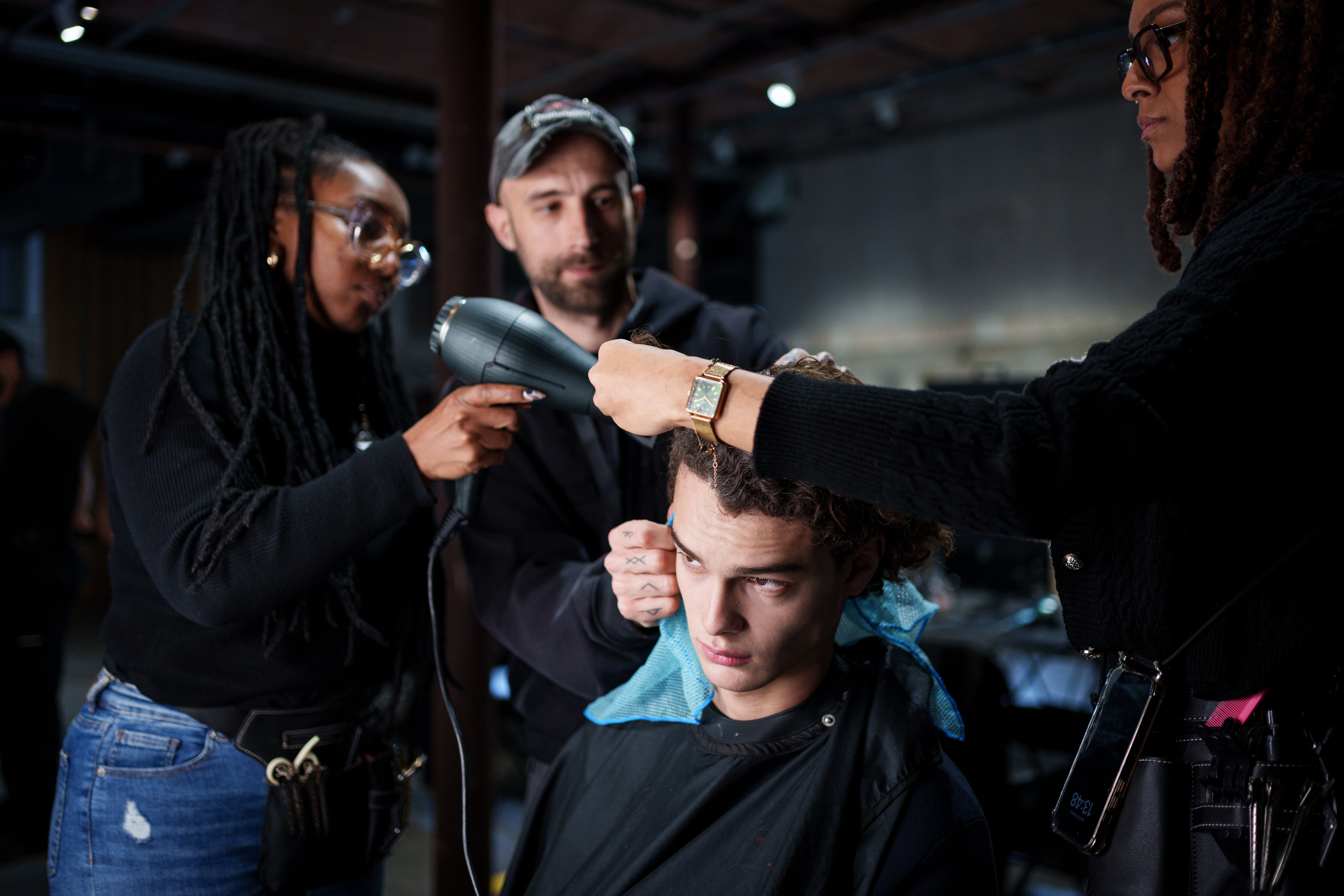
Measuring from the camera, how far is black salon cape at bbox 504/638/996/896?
1.20 meters

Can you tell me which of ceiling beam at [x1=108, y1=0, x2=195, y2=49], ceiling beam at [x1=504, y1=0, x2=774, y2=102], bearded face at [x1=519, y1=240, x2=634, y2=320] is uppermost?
ceiling beam at [x1=504, y1=0, x2=774, y2=102]

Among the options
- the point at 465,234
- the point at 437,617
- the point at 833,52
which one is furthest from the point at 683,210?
the point at 437,617

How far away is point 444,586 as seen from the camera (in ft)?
5.44

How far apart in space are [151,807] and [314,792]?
0.73 ft

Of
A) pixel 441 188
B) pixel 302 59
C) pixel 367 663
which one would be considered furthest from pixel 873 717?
pixel 302 59

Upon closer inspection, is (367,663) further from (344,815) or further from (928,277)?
(928,277)

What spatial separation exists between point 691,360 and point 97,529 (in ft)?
16.3

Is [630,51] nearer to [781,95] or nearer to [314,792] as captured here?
[781,95]

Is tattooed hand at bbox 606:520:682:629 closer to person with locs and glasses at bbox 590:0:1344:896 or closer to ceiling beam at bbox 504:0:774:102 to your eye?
person with locs and glasses at bbox 590:0:1344:896

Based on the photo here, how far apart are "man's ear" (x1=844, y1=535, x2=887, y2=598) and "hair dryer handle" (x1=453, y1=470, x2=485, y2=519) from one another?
583mm

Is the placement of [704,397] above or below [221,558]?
above

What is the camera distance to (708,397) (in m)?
0.97

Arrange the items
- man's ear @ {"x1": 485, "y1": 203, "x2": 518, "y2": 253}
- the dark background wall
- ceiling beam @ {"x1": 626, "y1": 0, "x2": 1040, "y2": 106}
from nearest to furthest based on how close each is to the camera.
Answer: man's ear @ {"x1": 485, "y1": 203, "x2": 518, "y2": 253}
ceiling beam @ {"x1": 626, "y1": 0, "x2": 1040, "y2": 106}
the dark background wall

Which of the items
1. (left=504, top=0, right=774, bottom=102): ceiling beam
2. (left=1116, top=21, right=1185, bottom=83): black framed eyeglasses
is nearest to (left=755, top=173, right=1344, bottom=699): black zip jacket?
(left=1116, top=21, right=1185, bottom=83): black framed eyeglasses
